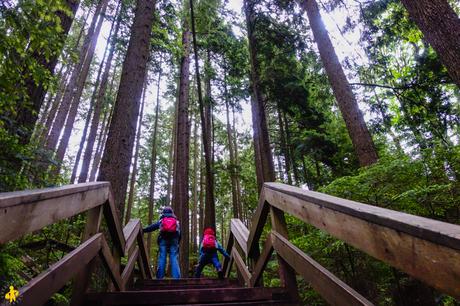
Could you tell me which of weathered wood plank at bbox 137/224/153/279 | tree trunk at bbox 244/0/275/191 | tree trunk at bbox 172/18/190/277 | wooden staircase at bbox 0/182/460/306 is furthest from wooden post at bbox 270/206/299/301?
tree trunk at bbox 172/18/190/277

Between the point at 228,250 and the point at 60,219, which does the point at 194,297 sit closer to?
the point at 60,219

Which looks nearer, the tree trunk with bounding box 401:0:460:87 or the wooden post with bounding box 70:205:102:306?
the wooden post with bounding box 70:205:102:306

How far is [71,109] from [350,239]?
16242mm

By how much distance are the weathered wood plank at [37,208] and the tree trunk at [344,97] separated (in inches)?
240

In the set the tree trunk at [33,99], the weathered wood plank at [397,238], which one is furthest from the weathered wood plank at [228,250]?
the weathered wood plank at [397,238]

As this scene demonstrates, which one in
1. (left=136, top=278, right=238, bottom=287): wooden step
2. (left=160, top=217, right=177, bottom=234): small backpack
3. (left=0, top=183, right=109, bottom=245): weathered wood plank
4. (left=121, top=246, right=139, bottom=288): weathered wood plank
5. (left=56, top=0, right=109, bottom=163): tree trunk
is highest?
(left=56, top=0, right=109, bottom=163): tree trunk

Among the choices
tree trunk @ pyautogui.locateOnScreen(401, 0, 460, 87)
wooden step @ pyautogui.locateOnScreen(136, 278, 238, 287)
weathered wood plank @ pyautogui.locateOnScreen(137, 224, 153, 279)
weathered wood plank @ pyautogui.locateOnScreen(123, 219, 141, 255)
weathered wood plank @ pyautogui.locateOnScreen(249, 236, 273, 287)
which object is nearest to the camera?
weathered wood plank @ pyautogui.locateOnScreen(249, 236, 273, 287)

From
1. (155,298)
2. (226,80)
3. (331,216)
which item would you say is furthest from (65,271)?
(226,80)

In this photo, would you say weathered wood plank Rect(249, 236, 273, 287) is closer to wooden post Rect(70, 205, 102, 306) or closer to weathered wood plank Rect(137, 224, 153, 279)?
wooden post Rect(70, 205, 102, 306)

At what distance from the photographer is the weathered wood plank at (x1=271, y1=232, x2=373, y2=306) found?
5.46 feet

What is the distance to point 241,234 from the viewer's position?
16.3 ft

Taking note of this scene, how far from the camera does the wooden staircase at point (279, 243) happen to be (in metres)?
1.05

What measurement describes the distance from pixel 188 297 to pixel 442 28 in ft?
16.5

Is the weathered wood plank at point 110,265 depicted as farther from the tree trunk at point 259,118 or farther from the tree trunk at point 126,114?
the tree trunk at point 259,118
